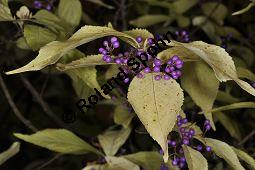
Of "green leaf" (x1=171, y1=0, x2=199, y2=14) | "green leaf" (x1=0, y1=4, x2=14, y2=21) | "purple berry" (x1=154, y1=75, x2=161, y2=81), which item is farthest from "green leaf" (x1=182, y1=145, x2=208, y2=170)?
"green leaf" (x1=171, y1=0, x2=199, y2=14)

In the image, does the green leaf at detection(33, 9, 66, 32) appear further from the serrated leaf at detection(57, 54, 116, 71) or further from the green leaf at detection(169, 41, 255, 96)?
the green leaf at detection(169, 41, 255, 96)

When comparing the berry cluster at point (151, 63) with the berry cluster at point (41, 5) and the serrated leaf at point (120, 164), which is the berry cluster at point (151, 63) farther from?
the berry cluster at point (41, 5)

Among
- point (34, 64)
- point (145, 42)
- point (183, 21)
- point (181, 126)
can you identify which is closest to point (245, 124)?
point (183, 21)

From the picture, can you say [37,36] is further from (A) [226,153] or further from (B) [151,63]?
(A) [226,153]

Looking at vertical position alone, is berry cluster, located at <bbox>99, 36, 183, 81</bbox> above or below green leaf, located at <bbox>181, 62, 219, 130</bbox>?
above

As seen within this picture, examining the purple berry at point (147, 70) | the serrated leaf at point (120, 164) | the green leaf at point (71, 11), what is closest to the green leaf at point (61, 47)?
the purple berry at point (147, 70)

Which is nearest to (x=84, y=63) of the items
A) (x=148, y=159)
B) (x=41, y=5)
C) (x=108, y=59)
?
(x=108, y=59)

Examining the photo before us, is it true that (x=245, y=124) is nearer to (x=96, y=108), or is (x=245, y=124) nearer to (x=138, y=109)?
(x=96, y=108)
